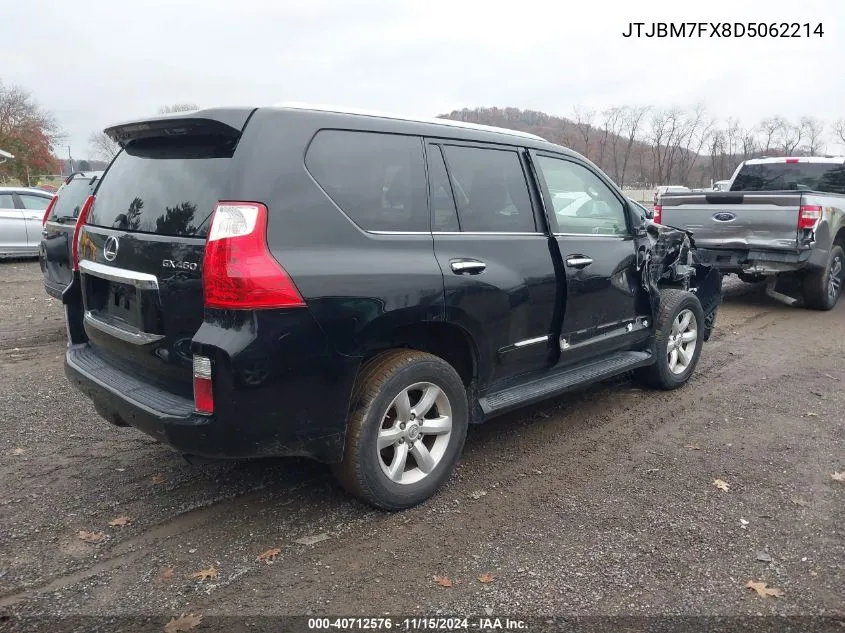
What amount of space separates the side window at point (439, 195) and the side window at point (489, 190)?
0.16 ft

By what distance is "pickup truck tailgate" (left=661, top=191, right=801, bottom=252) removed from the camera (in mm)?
8203

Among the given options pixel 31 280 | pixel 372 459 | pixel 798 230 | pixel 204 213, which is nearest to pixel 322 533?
pixel 372 459

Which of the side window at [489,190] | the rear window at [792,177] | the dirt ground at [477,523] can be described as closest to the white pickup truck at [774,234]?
the rear window at [792,177]

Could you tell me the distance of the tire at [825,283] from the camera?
28.5 feet

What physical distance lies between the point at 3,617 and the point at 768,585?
3036mm

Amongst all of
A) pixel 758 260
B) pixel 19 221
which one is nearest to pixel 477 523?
pixel 758 260

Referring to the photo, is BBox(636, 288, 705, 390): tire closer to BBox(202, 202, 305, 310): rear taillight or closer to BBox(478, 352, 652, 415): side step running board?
BBox(478, 352, 652, 415): side step running board

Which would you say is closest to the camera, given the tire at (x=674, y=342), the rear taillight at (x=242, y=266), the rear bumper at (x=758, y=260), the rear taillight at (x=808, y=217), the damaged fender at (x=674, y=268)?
the rear taillight at (x=242, y=266)

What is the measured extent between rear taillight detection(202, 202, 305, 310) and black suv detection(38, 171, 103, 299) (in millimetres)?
3744

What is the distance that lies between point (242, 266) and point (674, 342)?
3.83 m

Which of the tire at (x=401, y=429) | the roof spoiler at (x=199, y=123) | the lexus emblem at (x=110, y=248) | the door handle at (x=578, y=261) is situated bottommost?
the tire at (x=401, y=429)

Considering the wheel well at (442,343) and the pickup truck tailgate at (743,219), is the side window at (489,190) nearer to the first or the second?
the wheel well at (442,343)

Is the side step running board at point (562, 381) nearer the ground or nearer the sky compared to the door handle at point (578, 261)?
nearer the ground

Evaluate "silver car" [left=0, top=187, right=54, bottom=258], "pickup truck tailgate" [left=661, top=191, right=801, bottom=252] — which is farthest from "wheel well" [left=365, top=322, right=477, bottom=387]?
"silver car" [left=0, top=187, right=54, bottom=258]
